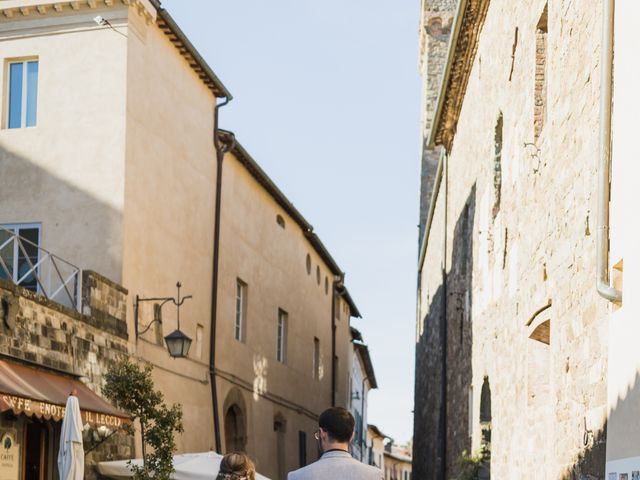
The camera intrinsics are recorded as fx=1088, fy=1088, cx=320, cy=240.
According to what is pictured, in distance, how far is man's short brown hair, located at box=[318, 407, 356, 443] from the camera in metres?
5.29

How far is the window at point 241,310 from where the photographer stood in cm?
2333

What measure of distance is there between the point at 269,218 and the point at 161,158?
8.32 m

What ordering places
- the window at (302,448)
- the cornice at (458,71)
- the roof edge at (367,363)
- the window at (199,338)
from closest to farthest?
the cornice at (458,71) → the window at (199,338) → the window at (302,448) → the roof edge at (367,363)

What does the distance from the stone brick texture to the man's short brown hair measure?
760cm

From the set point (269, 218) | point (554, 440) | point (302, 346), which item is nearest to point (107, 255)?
point (554, 440)

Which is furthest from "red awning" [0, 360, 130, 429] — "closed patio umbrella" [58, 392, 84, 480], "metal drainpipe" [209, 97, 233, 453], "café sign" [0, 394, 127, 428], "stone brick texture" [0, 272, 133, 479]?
"metal drainpipe" [209, 97, 233, 453]

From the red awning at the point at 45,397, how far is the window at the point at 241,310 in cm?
903

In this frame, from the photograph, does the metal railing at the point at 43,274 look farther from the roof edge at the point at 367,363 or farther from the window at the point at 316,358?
the roof edge at the point at 367,363

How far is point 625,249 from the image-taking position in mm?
6617

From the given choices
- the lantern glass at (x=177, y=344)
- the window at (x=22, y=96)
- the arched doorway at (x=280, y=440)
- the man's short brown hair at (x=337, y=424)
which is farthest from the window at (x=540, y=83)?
the arched doorway at (x=280, y=440)

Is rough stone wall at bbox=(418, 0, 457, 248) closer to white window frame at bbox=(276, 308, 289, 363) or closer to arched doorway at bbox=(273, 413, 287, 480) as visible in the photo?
white window frame at bbox=(276, 308, 289, 363)

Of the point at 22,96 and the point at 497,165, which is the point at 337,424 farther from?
the point at 22,96

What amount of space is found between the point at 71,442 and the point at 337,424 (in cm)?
739

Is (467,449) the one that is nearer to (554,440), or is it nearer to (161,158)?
(161,158)
